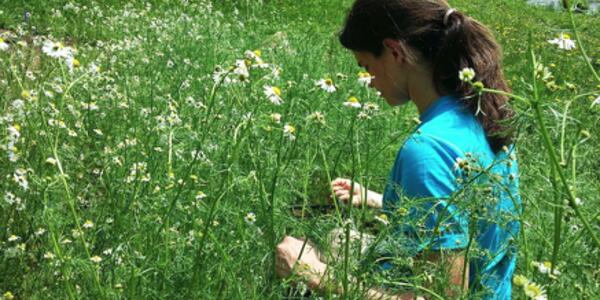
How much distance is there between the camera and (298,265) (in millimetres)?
1669

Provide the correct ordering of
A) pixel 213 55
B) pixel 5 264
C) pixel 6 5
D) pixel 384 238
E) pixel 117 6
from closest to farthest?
1. pixel 384 238
2. pixel 5 264
3. pixel 213 55
4. pixel 6 5
5. pixel 117 6

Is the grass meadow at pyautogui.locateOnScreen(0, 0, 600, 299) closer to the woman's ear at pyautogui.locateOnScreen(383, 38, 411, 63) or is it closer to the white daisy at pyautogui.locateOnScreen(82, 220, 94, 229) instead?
the white daisy at pyautogui.locateOnScreen(82, 220, 94, 229)

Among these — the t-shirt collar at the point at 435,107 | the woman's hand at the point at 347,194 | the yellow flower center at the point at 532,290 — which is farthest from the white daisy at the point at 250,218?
the yellow flower center at the point at 532,290

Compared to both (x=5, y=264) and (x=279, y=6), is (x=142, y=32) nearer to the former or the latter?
(x=5, y=264)

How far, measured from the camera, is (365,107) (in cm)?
180

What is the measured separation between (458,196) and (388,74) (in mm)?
837

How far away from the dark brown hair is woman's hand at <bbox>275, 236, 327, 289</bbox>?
22.5 inches

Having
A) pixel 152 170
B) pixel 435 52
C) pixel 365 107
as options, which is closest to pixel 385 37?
pixel 435 52

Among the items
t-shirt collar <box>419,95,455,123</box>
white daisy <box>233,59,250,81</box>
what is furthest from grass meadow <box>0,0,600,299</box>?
t-shirt collar <box>419,95,455,123</box>

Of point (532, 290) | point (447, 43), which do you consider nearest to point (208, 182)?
point (447, 43)

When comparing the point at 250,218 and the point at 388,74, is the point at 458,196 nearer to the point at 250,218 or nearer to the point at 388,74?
the point at 250,218

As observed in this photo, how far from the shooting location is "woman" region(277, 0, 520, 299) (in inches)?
60.8

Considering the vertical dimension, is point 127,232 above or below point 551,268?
below

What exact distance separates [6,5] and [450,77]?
4.91m
